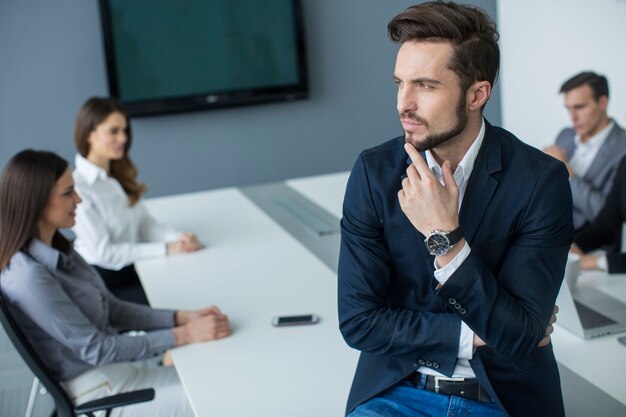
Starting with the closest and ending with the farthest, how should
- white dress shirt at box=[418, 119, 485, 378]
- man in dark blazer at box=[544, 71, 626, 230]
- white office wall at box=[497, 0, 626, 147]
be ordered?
white dress shirt at box=[418, 119, 485, 378] → man in dark blazer at box=[544, 71, 626, 230] → white office wall at box=[497, 0, 626, 147]

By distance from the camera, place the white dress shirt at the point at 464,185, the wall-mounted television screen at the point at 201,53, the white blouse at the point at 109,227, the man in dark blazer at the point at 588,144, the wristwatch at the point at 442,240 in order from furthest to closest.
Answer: the wall-mounted television screen at the point at 201,53, the man in dark blazer at the point at 588,144, the white blouse at the point at 109,227, the white dress shirt at the point at 464,185, the wristwatch at the point at 442,240

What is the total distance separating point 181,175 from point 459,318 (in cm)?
447

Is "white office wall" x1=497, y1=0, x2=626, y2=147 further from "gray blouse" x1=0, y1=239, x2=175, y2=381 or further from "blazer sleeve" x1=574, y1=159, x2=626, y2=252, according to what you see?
"gray blouse" x1=0, y1=239, x2=175, y2=381

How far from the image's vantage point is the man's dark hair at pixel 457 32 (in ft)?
5.31

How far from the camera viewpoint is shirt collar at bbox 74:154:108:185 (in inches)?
137

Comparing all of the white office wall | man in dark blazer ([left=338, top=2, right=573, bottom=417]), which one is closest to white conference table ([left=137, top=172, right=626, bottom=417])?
man in dark blazer ([left=338, top=2, right=573, bottom=417])

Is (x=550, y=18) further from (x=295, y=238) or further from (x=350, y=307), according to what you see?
(x=350, y=307)

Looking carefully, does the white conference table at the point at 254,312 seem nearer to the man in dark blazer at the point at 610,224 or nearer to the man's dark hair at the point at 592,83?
the man in dark blazer at the point at 610,224

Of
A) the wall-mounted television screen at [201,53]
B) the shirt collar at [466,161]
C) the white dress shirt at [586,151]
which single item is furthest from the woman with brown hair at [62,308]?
the wall-mounted television screen at [201,53]

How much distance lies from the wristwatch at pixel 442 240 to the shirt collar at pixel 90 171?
86.6 inches

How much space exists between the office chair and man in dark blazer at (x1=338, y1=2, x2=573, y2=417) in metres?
0.64

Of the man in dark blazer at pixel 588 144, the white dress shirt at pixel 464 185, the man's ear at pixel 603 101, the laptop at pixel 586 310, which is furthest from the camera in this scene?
the man's ear at pixel 603 101

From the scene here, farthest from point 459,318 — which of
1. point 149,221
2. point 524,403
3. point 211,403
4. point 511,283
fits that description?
point 149,221

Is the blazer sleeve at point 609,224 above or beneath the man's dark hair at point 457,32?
beneath
